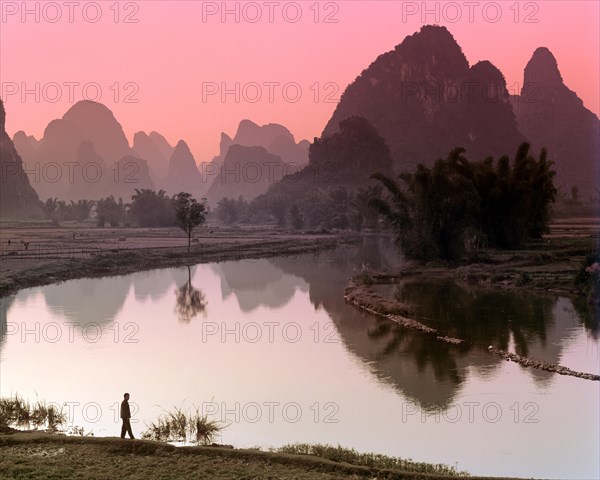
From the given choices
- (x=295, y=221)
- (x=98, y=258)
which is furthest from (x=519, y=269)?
(x=295, y=221)

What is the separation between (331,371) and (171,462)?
10.1 metres

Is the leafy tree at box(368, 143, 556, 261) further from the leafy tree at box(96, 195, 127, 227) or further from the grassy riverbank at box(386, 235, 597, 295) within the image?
the leafy tree at box(96, 195, 127, 227)

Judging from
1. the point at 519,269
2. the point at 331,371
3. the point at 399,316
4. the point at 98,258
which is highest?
the point at 98,258

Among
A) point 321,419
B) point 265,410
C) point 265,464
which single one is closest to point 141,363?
point 265,410

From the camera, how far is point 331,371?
23.0 m

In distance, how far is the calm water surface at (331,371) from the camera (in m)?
16.8

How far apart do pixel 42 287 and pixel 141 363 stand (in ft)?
76.0

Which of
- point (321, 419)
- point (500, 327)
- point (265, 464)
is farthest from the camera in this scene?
point (500, 327)

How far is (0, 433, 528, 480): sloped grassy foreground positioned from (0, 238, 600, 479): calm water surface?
70.2 inches

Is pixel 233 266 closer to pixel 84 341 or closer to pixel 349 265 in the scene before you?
pixel 349 265

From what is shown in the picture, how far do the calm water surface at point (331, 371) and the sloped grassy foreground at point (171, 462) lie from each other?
5.85ft

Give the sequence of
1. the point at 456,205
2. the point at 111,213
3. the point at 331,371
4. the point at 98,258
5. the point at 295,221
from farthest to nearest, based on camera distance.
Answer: the point at 111,213
the point at 295,221
the point at 98,258
the point at 456,205
the point at 331,371

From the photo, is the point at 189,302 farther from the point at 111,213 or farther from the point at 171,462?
the point at 111,213

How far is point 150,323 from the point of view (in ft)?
106
